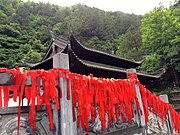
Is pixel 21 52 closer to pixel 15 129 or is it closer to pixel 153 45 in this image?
pixel 153 45

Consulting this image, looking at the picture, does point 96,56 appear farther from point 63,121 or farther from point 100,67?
point 63,121

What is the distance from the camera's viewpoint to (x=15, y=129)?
204 cm

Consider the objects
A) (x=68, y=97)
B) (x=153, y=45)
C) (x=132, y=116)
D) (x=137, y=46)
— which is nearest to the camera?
(x=68, y=97)

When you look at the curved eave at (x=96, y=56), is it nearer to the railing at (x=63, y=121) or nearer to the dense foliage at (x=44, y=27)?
the railing at (x=63, y=121)

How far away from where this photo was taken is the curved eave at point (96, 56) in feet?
34.3

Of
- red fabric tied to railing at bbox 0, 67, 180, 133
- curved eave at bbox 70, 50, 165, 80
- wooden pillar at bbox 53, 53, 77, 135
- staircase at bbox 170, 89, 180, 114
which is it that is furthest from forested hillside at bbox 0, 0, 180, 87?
wooden pillar at bbox 53, 53, 77, 135

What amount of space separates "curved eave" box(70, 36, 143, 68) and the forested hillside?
1.47 meters


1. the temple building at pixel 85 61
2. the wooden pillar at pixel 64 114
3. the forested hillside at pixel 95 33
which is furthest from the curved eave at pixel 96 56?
the wooden pillar at pixel 64 114

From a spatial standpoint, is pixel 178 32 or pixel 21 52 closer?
pixel 178 32

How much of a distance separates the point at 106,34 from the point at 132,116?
115ft

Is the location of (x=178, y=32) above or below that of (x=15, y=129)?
above

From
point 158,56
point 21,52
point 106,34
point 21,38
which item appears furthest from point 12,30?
point 158,56

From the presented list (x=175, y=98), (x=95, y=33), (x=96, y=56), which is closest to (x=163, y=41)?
(x=175, y=98)

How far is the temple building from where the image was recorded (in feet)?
28.9
